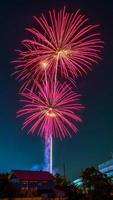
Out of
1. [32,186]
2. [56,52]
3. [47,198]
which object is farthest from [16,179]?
[56,52]

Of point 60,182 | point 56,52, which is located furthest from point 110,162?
point 56,52

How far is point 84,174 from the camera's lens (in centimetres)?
5428

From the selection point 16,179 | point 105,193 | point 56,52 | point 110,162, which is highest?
point 110,162

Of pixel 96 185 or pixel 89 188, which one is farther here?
pixel 89 188

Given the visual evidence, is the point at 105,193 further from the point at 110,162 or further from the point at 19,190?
the point at 110,162

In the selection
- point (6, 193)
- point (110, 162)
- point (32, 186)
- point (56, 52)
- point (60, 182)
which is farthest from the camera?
point (110, 162)

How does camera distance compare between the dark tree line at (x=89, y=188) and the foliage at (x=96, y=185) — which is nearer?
the dark tree line at (x=89, y=188)

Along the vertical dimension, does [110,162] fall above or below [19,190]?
above

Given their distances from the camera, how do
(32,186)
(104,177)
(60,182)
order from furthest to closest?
(60,182) < (32,186) < (104,177)

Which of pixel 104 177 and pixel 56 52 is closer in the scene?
pixel 56 52

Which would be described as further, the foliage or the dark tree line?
the foliage

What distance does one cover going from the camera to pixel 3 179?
54.1 meters

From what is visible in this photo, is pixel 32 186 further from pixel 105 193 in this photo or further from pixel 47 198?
pixel 105 193

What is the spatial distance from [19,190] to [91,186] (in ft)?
35.1
